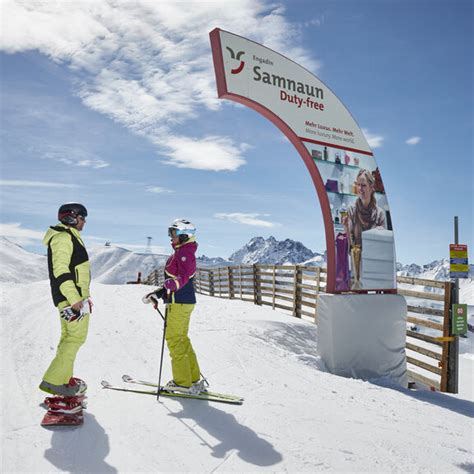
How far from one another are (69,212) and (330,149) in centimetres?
477

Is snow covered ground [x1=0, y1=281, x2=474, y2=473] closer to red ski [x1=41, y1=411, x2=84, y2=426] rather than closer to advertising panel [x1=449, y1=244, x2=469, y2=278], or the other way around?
red ski [x1=41, y1=411, x2=84, y2=426]

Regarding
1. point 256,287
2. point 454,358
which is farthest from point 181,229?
point 256,287

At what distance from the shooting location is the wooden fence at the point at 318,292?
7535 millimetres

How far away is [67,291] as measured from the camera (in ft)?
12.3

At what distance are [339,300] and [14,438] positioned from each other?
15.9 feet

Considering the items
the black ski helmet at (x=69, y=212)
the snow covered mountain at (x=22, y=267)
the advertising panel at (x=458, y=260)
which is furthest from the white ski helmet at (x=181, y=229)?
the snow covered mountain at (x=22, y=267)

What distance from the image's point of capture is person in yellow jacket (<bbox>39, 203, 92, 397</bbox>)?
3.77 metres

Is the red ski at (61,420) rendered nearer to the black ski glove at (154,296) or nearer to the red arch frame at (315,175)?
the black ski glove at (154,296)

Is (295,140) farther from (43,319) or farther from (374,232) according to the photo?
(43,319)

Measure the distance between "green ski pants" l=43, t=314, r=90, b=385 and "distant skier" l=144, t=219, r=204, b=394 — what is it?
2.76 ft

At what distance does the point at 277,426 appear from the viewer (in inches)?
155

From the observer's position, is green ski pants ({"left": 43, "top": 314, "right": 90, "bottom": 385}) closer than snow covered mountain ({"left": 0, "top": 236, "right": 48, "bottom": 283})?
Yes

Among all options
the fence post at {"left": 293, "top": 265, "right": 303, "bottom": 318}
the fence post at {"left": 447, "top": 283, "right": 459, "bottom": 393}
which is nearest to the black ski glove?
the fence post at {"left": 447, "top": 283, "right": 459, "bottom": 393}

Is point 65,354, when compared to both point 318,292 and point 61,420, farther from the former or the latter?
point 318,292
